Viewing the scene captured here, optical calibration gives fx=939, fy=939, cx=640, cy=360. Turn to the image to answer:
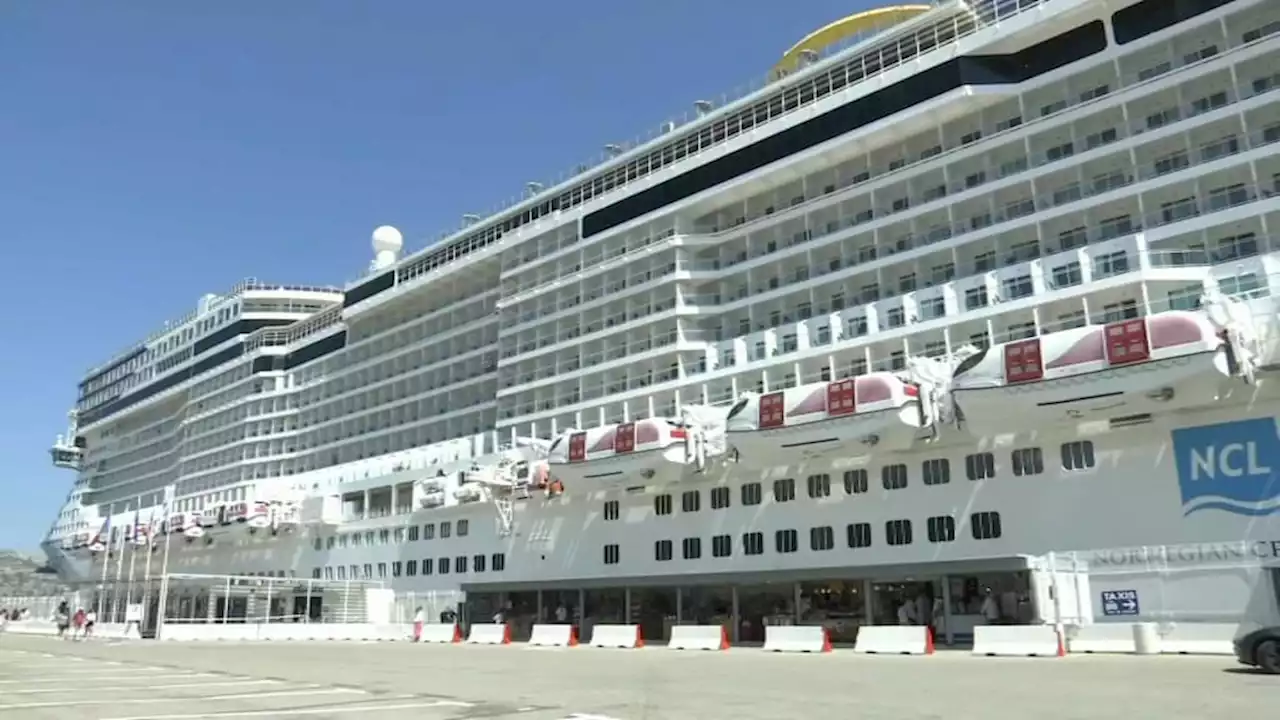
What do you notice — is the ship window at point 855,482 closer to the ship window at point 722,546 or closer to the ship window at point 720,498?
the ship window at point 720,498

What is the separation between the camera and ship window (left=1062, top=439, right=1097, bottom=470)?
26.4 m

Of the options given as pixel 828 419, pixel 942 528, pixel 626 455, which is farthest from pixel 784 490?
A: pixel 626 455

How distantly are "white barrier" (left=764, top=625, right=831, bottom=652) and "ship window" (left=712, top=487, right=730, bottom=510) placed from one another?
6.60 metres

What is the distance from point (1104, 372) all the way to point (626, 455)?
55.1 feet

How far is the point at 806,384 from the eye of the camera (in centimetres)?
3350

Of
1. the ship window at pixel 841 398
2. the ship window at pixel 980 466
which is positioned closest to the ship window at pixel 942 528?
the ship window at pixel 980 466

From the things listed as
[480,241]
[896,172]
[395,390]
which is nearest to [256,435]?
[395,390]

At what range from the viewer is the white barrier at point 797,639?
2725 centimetres

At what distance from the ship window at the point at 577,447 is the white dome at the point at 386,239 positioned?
32095 mm

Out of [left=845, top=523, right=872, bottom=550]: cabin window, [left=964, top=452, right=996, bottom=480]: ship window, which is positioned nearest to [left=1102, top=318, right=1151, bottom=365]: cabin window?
[left=964, top=452, right=996, bottom=480]: ship window

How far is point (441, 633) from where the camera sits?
40.1m

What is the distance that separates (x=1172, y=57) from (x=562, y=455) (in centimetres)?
2509

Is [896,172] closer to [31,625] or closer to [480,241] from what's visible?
[480,241]

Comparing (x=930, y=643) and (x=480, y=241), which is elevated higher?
(x=480, y=241)
